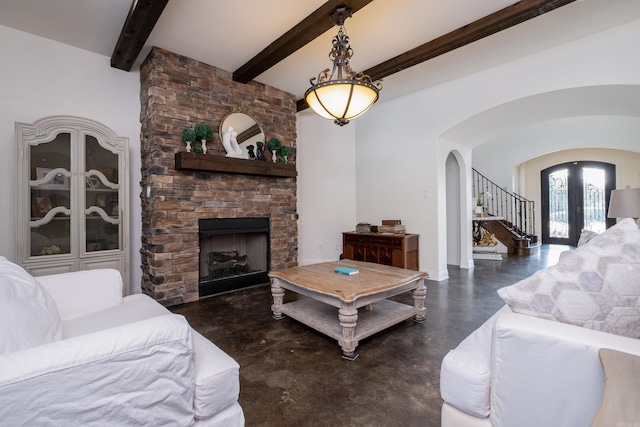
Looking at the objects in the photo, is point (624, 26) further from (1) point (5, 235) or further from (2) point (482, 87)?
(1) point (5, 235)

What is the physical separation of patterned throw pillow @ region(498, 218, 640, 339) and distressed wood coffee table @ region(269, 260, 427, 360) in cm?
115

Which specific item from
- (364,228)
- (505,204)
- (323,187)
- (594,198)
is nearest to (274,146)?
(323,187)

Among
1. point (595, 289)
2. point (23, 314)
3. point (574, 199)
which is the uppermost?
point (574, 199)

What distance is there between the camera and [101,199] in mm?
3162

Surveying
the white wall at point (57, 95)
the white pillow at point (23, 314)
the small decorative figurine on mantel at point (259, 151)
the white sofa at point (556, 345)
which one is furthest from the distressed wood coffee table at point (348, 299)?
the white wall at point (57, 95)

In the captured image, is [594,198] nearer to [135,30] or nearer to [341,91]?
[341,91]

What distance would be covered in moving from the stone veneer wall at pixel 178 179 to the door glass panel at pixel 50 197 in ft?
2.38

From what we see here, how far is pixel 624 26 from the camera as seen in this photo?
9.53ft

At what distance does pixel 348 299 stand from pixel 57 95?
3.74 meters

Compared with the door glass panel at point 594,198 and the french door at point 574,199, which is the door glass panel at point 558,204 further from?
the door glass panel at point 594,198

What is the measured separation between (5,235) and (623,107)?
22.4ft

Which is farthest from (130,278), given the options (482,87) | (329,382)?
(482,87)

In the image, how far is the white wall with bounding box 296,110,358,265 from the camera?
5219 mm

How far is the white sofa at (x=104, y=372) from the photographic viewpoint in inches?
31.2
